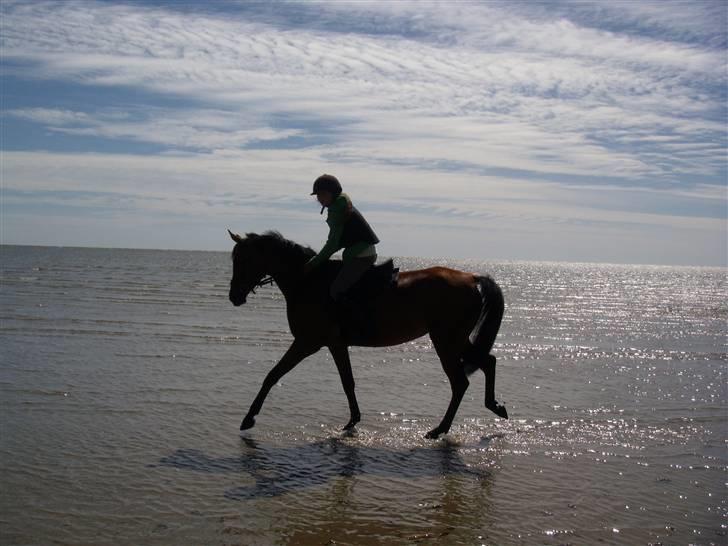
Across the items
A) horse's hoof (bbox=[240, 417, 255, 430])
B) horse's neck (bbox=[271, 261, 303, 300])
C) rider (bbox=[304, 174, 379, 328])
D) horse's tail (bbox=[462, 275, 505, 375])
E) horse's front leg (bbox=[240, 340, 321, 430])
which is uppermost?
rider (bbox=[304, 174, 379, 328])

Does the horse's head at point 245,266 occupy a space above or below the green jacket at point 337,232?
below

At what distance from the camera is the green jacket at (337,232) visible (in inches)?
323

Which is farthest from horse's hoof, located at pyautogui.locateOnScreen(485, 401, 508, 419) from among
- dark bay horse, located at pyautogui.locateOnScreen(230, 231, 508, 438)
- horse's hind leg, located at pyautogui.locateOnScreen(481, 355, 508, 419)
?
dark bay horse, located at pyautogui.locateOnScreen(230, 231, 508, 438)

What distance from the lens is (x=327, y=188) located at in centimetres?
823

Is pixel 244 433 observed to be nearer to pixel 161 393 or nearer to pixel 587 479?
pixel 161 393

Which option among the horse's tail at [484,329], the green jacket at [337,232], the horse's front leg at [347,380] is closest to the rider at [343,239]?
the green jacket at [337,232]

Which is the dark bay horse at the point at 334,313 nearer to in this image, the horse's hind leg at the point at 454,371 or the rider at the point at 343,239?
the horse's hind leg at the point at 454,371

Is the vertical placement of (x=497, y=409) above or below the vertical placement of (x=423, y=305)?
below

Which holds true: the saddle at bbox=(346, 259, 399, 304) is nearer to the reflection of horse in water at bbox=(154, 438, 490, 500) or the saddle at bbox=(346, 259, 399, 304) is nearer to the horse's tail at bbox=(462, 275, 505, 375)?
the horse's tail at bbox=(462, 275, 505, 375)

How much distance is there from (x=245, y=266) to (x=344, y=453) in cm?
264

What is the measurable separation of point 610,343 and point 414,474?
15.0 meters

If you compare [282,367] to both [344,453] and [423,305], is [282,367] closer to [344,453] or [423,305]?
[344,453]

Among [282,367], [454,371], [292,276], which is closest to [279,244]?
[292,276]

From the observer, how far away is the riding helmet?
8.20 meters
